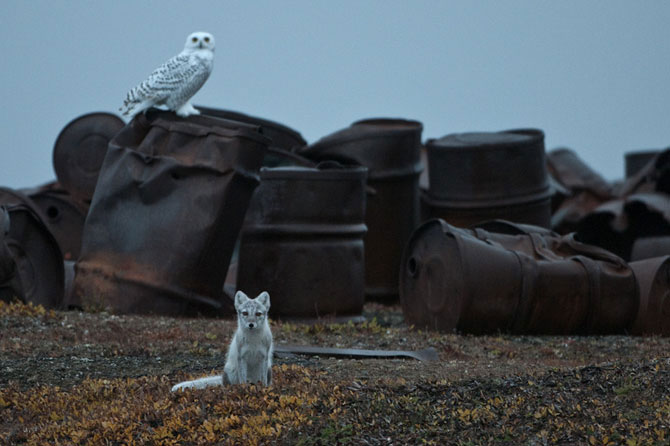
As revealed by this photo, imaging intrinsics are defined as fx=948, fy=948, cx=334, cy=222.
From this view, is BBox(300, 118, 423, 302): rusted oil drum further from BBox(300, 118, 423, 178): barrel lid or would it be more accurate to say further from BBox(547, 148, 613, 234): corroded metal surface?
BBox(547, 148, 613, 234): corroded metal surface

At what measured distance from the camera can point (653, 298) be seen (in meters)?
8.94

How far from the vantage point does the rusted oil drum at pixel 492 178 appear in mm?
11938

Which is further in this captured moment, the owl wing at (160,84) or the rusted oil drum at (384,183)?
the rusted oil drum at (384,183)

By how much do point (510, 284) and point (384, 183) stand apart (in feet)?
12.5

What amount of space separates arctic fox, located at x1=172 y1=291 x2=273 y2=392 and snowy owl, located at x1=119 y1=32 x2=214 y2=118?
449 cm

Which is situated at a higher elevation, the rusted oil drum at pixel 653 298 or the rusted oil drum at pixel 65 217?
the rusted oil drum at pixel 65 217

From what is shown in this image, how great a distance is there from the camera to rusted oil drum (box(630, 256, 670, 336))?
29.2 feet

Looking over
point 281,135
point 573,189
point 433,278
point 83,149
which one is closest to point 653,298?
point 433,278

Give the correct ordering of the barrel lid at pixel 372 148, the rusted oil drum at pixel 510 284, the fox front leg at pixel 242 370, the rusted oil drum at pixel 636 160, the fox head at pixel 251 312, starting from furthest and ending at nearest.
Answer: the rusted oil drum at pixel 636 160 → the barrel lid at pixel 372 148 → the rusted oil drum at pixel 510 284 → the fox front leg at pixel 242 370 → the fox head at pixel 251 312

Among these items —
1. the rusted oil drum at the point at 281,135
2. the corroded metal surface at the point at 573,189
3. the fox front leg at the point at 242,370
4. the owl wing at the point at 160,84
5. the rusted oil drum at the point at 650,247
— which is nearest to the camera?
the fox front leg at the point at 242,370

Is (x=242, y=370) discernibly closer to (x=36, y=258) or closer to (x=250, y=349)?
(x=250, y=349)

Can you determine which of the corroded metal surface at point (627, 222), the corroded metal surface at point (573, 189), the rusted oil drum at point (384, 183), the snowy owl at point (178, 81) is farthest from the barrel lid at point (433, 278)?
the corroded metal surface at point (573, 189)

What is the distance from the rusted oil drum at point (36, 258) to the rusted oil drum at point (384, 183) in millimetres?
3436

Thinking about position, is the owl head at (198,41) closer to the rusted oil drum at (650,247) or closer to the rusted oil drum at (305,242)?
the rusted oil drum at (305,242)
